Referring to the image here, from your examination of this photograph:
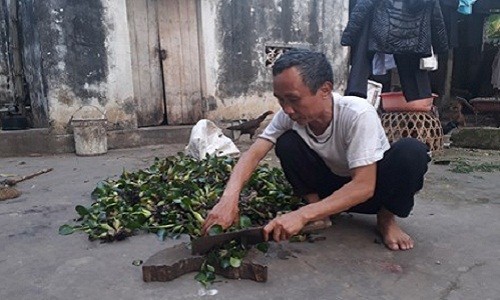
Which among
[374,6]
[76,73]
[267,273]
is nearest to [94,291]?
[267,273]

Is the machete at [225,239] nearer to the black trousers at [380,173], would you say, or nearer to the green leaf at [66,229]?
the black trousers at [380,173]

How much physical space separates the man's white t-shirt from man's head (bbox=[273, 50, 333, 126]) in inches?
→ 5.0

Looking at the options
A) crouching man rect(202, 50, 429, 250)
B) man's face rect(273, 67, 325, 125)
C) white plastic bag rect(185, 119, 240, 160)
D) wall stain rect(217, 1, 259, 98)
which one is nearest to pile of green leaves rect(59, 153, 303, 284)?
crouching man rect(202, 50, 429, 250)

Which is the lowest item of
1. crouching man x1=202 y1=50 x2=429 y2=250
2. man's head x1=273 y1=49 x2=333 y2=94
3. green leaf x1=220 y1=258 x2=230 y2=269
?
green leaf x1=220 y1=258 x2=230 y2=269

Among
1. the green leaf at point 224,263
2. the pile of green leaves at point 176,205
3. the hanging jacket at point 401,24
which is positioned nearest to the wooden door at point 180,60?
the hanging jacket at point 401,24

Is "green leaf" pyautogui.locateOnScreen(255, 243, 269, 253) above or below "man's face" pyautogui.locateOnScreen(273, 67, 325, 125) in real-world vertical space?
below

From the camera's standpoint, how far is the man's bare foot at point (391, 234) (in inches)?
88.6

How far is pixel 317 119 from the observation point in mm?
2057

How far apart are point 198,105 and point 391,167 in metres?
4.73

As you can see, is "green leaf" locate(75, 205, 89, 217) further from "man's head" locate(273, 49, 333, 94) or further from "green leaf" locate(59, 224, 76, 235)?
"man's head" locate(273, 49, 333, 94)

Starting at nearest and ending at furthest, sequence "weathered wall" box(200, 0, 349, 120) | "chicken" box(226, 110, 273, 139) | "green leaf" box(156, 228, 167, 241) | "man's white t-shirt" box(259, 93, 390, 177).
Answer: "man's white t-shirt" box(259, 93, 390, 177) → "green leaf" box(156, 228, 167, 241) → "chicken" box(226, 110, 273, 139) → "weathered wall" box(200, 0, 349, 120)

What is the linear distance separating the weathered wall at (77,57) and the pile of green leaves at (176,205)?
286cm

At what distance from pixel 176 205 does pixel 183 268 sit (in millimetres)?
762

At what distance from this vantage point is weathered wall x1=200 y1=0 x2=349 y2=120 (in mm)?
6277
